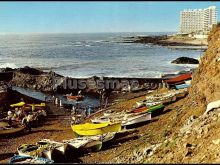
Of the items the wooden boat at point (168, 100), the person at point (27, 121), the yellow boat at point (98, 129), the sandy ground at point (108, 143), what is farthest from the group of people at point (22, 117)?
the wooden boat at point (168, 100)

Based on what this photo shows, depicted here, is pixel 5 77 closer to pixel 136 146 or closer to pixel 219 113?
pixel 136 146

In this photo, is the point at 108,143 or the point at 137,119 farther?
the point at 137,119

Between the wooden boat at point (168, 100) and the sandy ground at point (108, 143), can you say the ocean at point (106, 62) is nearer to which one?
the wooden boat at point (168, 100)

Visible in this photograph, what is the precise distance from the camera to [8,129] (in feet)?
85.3

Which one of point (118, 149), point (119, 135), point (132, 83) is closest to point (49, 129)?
point (119, 135)

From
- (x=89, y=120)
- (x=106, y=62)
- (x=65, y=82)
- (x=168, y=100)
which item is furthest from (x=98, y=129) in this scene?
(x=106, y=62)

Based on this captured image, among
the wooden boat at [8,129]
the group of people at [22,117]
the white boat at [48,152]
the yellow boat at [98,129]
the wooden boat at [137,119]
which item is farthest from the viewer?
the group of people at [22,117]

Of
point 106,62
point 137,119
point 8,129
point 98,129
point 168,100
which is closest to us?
point 98,129

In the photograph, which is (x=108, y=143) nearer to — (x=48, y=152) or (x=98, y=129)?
(x=98, y=129)

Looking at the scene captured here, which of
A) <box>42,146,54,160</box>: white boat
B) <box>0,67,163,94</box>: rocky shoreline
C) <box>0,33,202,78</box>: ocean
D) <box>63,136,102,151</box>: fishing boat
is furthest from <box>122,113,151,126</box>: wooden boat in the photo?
<box>0,33,202,78</box>: ocean

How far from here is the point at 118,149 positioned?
64.1 ft

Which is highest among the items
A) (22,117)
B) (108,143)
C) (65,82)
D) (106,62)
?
(108,143)

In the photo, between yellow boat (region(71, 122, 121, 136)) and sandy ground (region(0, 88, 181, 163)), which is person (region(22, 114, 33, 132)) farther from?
yellow boat (region(71, 122, 121, 136))

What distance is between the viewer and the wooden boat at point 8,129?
25.7m
